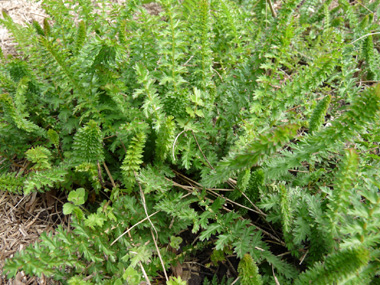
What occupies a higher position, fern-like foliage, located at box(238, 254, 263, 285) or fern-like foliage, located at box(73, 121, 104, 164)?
fern-like foliage, located at box(73, 121, 104, 164)

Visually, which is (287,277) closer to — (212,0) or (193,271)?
(193,271)

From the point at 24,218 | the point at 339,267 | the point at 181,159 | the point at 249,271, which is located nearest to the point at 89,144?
the point at 181,159

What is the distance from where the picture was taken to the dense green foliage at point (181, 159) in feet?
5.50

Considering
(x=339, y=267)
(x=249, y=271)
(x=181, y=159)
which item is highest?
(x=339, y=267)

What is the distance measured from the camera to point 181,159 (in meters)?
2.14

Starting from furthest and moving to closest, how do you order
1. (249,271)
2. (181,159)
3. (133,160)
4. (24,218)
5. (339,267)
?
1. (24,218)
2. (181,159)
3. (133,160)
4. (249,271)
5. (339,267)

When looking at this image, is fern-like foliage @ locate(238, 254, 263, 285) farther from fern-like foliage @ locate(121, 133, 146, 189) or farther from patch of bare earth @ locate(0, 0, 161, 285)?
patch of bare earth @ locate(0, 0, 161, 285)

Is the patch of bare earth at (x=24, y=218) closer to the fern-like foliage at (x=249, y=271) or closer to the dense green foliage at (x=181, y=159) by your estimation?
the dense green foliage at (x=181, y=159)

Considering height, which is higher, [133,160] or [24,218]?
[133,160]

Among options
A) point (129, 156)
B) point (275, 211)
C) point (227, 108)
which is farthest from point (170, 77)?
point (275, 211)

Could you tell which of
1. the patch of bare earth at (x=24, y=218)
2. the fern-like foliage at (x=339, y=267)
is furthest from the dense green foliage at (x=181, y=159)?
the patch of bare earth at (x=24, y=218)

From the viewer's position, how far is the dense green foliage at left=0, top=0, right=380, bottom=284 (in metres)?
1.68

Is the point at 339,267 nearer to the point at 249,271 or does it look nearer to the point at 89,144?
the point at 249,271

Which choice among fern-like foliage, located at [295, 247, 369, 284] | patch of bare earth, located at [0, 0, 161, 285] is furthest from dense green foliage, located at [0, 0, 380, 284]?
patch of bare earth, located at [0, 0, 161, 285]
